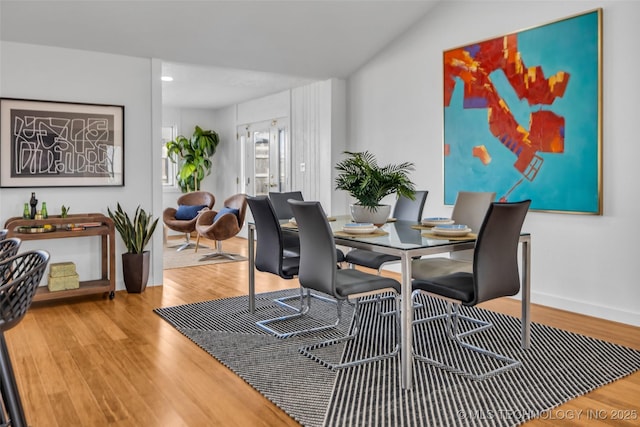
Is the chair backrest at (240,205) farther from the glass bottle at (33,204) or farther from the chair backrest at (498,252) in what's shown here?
the chair backrest at (498,252)

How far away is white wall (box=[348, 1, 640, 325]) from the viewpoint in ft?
11.7

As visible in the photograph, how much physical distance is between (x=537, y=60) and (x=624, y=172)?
1127mm

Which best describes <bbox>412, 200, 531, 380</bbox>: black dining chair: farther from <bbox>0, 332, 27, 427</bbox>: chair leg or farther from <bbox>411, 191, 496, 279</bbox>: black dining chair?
<bbox>0, 332, 27, 427</bbox>: chair leg

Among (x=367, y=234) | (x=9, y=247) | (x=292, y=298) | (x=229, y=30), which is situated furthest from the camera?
(x=229, y=30)

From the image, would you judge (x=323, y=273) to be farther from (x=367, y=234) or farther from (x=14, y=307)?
(x=14, y=307)

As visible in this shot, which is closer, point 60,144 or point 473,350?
point 473,350

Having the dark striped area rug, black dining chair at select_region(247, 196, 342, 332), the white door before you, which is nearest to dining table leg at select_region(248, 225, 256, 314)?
the dark striped area rug

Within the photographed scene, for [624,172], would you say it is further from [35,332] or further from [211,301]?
[35,332]

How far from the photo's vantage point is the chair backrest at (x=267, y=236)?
3410mm

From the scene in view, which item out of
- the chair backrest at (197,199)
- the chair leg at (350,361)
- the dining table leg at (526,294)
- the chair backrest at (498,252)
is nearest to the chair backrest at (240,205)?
the chair backrest at (197,199)

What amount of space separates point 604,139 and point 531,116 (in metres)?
0.61

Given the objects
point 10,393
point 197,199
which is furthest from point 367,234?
point 197,199

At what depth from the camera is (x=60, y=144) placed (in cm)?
445

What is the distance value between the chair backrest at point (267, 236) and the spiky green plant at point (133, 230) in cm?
148
